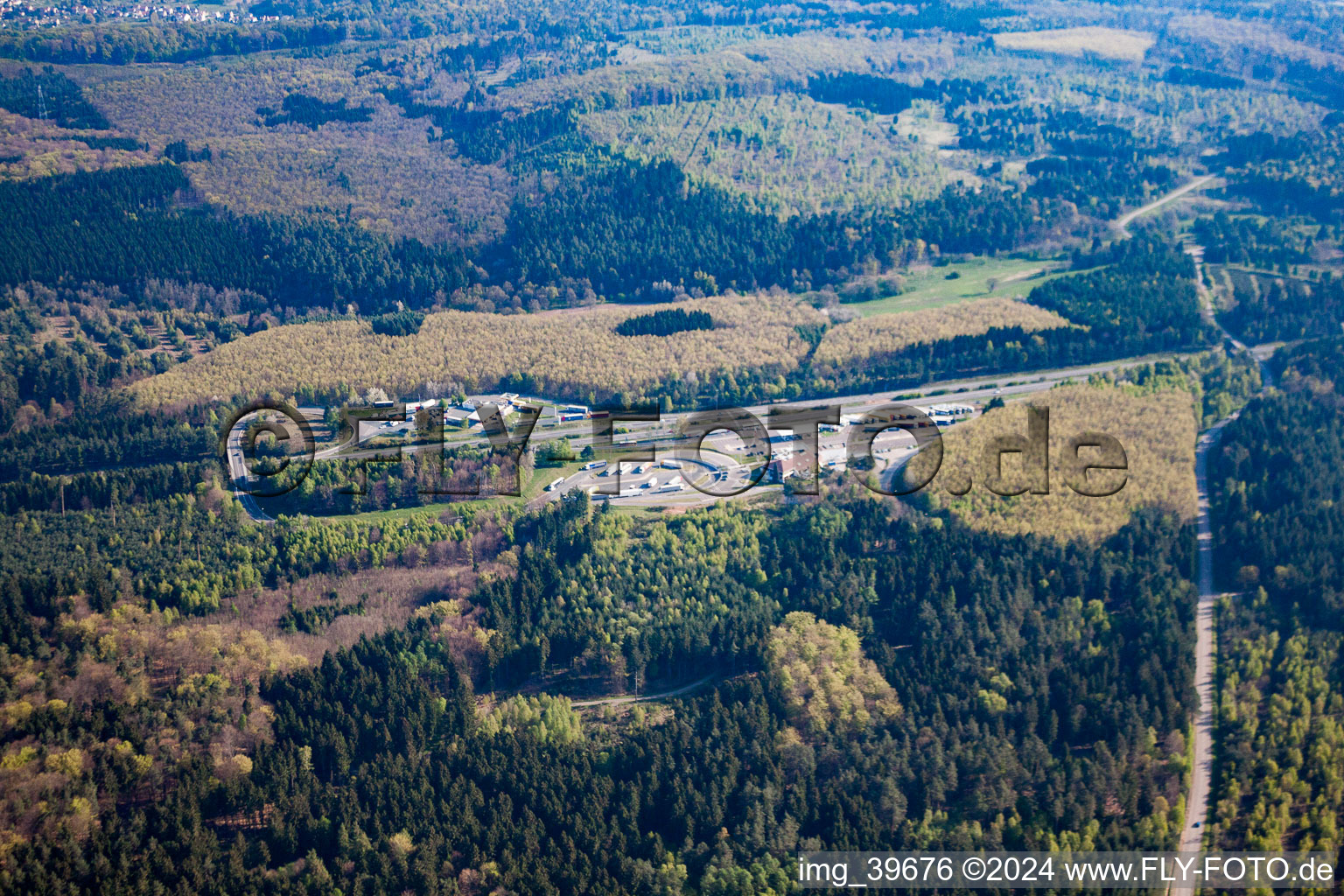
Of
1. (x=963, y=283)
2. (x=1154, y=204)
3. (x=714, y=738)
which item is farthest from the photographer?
(x=1154, y=204)

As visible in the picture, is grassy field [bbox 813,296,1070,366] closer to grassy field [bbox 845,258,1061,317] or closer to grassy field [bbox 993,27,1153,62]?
grassy field [bbox 845,258,1061,317]

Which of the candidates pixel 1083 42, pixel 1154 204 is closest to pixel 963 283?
pixel 1154 204

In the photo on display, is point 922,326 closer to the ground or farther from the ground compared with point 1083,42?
closer to the ground

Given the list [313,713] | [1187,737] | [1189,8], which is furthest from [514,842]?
[1189,8]

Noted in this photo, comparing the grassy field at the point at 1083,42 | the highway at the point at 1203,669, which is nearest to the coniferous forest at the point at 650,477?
the highway at the point at 1203,669

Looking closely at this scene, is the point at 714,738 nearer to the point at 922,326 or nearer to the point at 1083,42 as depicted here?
the point at 922,326

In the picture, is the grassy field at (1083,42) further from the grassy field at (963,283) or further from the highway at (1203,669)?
the highway at (1203,669)

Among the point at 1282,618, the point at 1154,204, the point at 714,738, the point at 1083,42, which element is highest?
the point at 1083,42

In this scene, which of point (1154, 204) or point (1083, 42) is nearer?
point (1154, 204)
